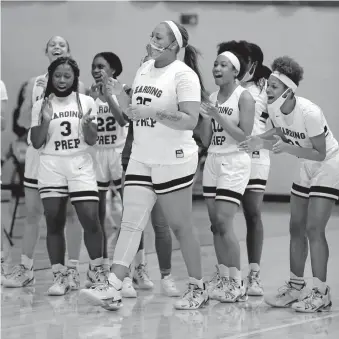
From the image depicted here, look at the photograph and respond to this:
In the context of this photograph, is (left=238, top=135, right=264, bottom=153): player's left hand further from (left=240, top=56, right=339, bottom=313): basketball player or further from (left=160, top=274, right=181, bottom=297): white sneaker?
(left=160, top=274, right=181, bottom=297): white sneaker

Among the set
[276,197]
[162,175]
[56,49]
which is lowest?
[276,197]

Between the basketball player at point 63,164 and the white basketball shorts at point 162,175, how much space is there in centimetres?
85

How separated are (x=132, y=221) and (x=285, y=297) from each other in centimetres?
121

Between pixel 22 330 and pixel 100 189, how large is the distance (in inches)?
76.4

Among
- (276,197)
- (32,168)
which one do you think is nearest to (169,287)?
(32,168)

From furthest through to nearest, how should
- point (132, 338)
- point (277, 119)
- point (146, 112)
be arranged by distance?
point (277, 119) → point (146, 112) → point (132, 338)

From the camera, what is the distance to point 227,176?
668 cm

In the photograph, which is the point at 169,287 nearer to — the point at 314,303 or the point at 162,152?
the point at 314,303

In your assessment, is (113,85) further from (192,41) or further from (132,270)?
(192,41)

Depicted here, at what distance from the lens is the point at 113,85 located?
6152 millimetres

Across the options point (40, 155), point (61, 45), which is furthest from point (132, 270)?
point (61, 45)

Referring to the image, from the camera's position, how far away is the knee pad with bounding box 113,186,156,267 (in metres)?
6.03

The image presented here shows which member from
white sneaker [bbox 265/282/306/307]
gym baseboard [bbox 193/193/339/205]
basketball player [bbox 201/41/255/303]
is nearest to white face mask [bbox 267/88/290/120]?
basketball player [bbox 201/41/255/303]

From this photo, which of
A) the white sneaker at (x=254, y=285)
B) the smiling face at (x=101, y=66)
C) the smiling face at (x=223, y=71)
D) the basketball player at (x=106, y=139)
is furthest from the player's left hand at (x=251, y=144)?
the smiling face at (x=101, y=66)
